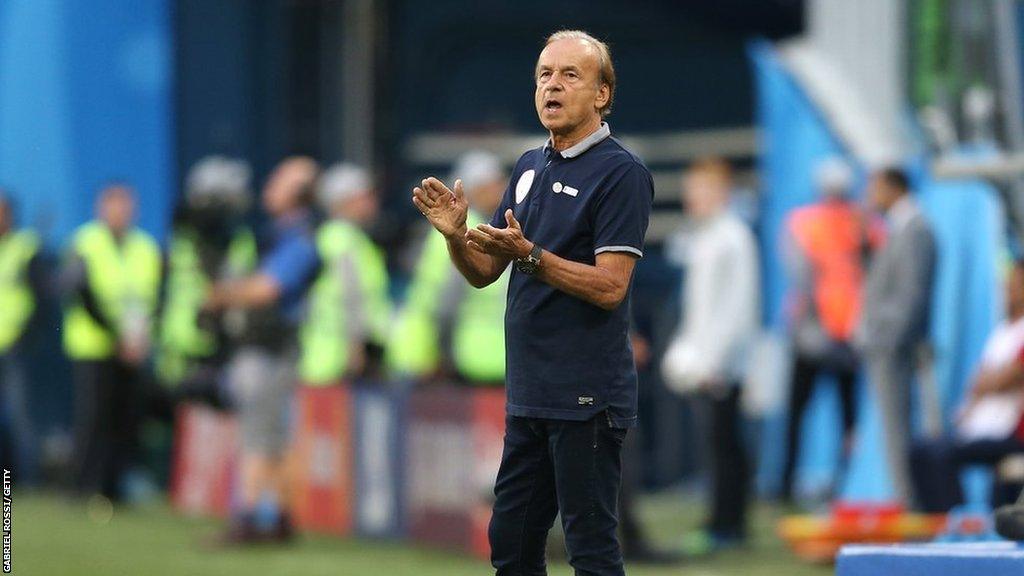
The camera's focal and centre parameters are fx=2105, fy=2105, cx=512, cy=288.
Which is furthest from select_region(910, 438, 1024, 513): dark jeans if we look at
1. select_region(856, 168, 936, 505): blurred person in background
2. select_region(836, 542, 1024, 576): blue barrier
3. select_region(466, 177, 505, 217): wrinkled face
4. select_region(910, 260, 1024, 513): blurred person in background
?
select_region(836, 542, 1024, 576): blue barrier

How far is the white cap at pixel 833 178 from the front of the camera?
13383 mm

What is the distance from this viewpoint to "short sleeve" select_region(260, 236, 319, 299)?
36.4 feet

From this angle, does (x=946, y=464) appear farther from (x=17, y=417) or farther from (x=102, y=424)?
(x=17, y=417)

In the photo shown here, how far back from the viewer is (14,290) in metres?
14.9

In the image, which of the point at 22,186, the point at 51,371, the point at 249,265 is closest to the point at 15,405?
the point at 51,371

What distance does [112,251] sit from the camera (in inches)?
544

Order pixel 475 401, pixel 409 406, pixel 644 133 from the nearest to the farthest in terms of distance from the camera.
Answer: pixel 475 401, pixel 409 406, pixel 644 133

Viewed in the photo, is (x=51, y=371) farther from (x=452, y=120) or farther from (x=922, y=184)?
(x=922, y=184)

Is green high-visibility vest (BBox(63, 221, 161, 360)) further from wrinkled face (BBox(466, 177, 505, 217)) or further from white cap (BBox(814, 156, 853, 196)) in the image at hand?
white cap (BBox(814, 156, 853, 196))

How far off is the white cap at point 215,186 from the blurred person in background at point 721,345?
3.49 meters

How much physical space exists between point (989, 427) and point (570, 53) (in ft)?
17.7

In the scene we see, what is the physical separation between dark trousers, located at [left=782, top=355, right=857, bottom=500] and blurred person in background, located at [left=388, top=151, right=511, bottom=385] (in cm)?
287

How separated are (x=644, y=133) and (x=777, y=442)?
398 centimetres

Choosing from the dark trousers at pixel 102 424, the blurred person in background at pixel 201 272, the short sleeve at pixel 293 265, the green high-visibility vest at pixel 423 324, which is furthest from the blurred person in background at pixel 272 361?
the dark trousers at pixel 102 424
